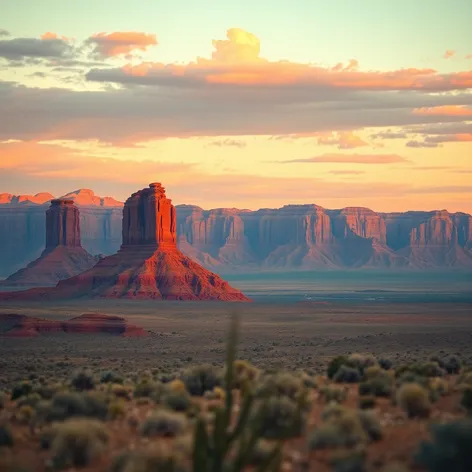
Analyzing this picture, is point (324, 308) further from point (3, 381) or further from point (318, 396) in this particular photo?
point (318, 396)

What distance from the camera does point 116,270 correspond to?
462ft

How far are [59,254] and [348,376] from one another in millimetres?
165692

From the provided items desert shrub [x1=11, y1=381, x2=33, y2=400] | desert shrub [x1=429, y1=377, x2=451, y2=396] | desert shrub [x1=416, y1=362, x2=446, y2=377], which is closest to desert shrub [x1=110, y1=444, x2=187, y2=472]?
desert shrub [x1=429, y1=377, x2=451, y2=396]

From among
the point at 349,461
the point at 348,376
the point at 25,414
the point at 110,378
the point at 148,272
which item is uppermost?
the point at 349,461

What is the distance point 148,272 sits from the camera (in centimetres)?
13388

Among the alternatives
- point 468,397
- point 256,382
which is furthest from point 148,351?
point 468,397

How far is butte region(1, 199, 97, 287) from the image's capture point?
17962 centimetres

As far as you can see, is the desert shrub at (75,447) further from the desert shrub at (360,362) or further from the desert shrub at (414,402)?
the desert shrub at (360,362)

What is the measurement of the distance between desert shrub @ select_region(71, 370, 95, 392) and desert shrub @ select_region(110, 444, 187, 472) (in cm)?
1128

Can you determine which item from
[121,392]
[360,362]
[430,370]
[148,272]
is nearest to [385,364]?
[360,362]

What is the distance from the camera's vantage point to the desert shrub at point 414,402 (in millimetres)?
17031

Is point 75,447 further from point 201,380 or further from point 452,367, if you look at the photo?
point 452,367

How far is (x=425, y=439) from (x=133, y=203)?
134764mm

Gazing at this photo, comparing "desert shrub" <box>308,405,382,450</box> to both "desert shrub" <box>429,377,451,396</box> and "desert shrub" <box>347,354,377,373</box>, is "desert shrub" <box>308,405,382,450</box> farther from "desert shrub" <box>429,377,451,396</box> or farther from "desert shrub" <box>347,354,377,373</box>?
"desert shrub" <box>347,354,377,373</box>
